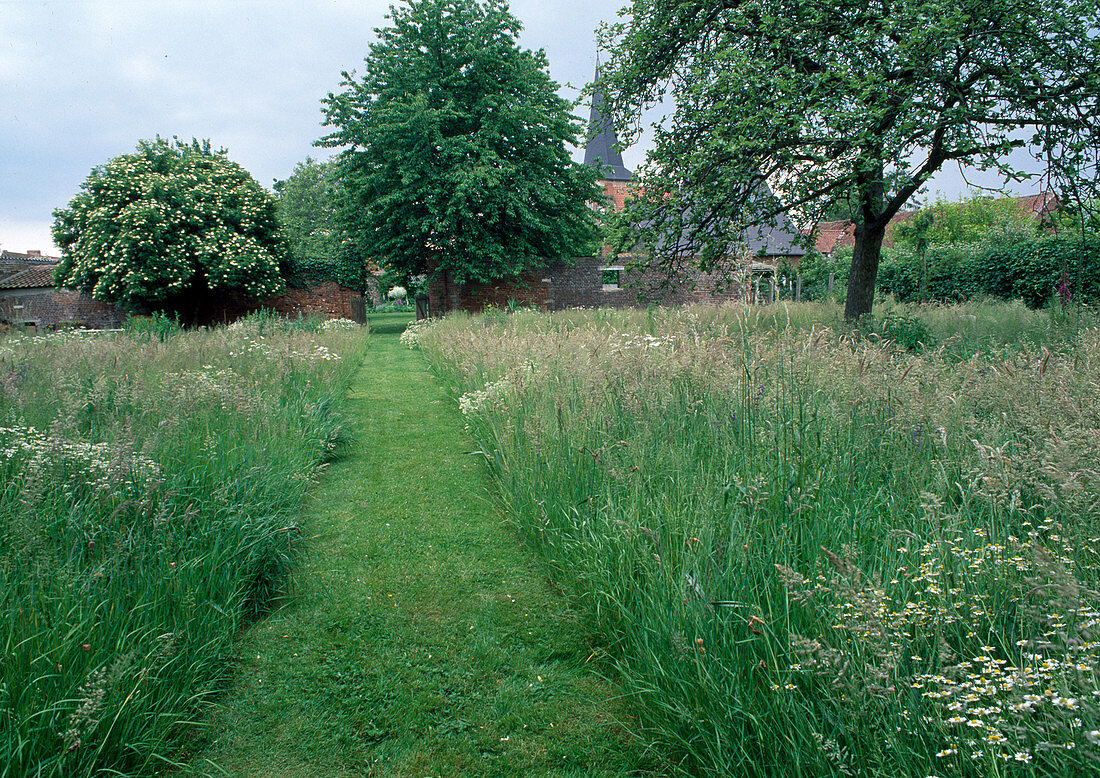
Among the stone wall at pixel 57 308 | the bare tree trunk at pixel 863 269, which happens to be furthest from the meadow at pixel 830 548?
the stone wall at pixel 57 308

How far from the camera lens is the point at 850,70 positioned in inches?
281

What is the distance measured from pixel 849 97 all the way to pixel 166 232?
21965 mm

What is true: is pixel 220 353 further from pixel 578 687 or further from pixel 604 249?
pixel 604 249

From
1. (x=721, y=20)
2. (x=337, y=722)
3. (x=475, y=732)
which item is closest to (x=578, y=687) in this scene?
(x=475, y=732)

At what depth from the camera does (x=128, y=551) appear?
2.52 metres

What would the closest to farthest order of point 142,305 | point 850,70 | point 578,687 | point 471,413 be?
point 578,687
point 471,413
point 850,70
point 142,305

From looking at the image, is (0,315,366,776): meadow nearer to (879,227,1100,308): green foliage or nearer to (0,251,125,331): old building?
(879,227,1100,308): green foliage

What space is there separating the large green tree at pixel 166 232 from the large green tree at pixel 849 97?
1800cm

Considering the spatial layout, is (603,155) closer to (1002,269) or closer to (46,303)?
(1002,269)

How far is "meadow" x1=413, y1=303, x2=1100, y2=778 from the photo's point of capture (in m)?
1.38

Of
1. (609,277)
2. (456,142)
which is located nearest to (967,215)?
(609,277)

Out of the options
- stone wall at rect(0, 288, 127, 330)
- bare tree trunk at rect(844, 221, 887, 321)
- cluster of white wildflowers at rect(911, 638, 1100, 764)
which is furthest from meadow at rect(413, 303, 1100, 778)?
stone wall at rect(0, 288, 127, 330)

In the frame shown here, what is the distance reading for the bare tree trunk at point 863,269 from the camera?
30.0 ft

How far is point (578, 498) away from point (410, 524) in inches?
58.8
